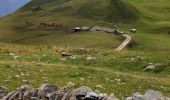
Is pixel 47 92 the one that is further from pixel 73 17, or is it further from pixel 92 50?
pixel 73 17

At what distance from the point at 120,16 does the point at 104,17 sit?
413cm

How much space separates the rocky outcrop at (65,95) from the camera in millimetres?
21294

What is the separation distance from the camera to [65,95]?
71.1 feet

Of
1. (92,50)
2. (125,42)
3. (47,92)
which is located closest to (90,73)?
(47,92)

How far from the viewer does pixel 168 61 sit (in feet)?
142

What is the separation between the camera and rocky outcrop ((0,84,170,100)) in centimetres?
2129

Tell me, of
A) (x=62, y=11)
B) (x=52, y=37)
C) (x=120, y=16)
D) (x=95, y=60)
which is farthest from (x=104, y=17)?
(x=95, y=60)

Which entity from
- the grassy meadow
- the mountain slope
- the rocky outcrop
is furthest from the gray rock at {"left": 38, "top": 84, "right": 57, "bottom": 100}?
the mountain slope

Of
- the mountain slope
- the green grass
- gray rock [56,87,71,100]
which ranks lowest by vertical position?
the mountain slope

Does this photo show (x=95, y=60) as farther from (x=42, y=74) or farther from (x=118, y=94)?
(x=118, y=94)

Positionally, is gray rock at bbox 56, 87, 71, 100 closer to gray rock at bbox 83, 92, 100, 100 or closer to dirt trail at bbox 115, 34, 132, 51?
gray rock at bbox 83, 92, 100, 100

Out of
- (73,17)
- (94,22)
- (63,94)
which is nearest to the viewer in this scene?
(63,94)

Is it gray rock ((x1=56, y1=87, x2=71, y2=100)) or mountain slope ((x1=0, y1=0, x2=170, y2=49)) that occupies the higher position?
gray rock ((x1=56, y1=87, x2=71, y2=100))

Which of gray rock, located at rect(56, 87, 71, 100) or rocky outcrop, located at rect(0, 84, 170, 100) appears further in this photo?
gray rock, located at rect(56, 87, 71, 100)
